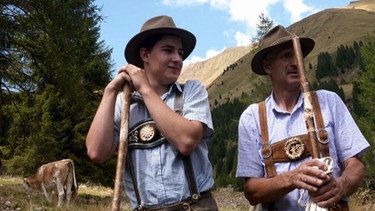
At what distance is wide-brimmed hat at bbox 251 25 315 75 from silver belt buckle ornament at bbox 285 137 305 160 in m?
0.66

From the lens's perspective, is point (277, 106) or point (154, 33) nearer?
point (154, 33)

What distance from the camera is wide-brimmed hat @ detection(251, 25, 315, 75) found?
10.7 ft

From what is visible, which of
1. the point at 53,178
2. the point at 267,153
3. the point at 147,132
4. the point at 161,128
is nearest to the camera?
the point at 161,128

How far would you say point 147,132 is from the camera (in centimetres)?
282

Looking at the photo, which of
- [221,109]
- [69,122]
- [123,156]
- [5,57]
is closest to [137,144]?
[123,156]

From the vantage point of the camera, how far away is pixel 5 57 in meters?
13.1

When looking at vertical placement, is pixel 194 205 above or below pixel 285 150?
below

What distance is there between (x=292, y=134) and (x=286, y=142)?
0.10 meters

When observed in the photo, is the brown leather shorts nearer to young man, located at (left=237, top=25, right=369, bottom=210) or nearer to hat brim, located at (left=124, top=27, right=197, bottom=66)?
young man, located at (left=237, top=25, right=369, bottom=210)

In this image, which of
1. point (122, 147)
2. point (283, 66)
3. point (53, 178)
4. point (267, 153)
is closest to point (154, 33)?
point (122, 147)

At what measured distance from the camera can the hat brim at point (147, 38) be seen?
299cm

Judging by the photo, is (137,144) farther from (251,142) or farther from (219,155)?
(219,155)

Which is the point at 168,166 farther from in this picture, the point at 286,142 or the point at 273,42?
the point at 273,42

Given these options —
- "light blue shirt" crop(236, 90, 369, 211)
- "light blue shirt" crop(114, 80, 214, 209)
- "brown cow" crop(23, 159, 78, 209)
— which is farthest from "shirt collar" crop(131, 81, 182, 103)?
"brown cow" crop(23, 159, 78, 209)
